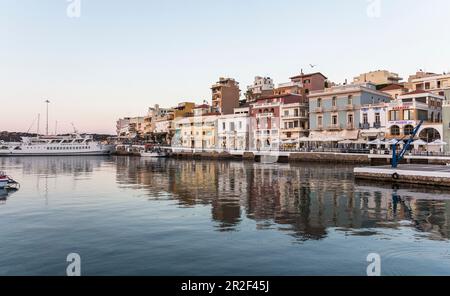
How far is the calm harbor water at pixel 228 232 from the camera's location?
11.6 meters

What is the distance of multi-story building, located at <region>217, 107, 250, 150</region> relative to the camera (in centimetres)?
8369

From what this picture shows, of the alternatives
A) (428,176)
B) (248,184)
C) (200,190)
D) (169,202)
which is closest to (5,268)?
(169,202)

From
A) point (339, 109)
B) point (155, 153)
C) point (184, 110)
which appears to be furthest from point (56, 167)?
point (184, 110)

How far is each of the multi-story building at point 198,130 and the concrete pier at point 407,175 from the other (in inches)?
2187

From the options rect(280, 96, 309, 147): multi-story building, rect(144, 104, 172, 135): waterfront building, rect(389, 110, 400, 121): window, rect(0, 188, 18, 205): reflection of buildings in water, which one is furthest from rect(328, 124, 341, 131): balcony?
rect(144, 104, 172, 135): waterfront building

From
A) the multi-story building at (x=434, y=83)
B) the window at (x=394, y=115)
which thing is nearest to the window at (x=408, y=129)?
the window at (x=394, y=115)

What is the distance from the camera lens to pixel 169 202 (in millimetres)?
24344

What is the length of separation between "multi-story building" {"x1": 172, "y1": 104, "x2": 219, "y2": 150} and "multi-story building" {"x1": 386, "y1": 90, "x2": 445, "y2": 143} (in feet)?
139

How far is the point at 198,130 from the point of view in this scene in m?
95.2

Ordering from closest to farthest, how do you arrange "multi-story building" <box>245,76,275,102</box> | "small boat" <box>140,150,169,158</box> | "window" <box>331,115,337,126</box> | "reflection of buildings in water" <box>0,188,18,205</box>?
"reflection of buildings in water" <box>0,188,18,205</box> → "window" <box>331,115,337,126</box> → "small boat" <box>140,150,169,158</box> → "multi-story building" <box>245,76,275,102</box>

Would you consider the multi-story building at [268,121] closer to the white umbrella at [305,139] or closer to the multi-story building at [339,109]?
the white umbrella at [305,139]

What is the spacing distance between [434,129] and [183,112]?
74900mm

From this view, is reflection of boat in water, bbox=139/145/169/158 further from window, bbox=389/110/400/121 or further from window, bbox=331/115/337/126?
window, bbox=389/110/400/121
